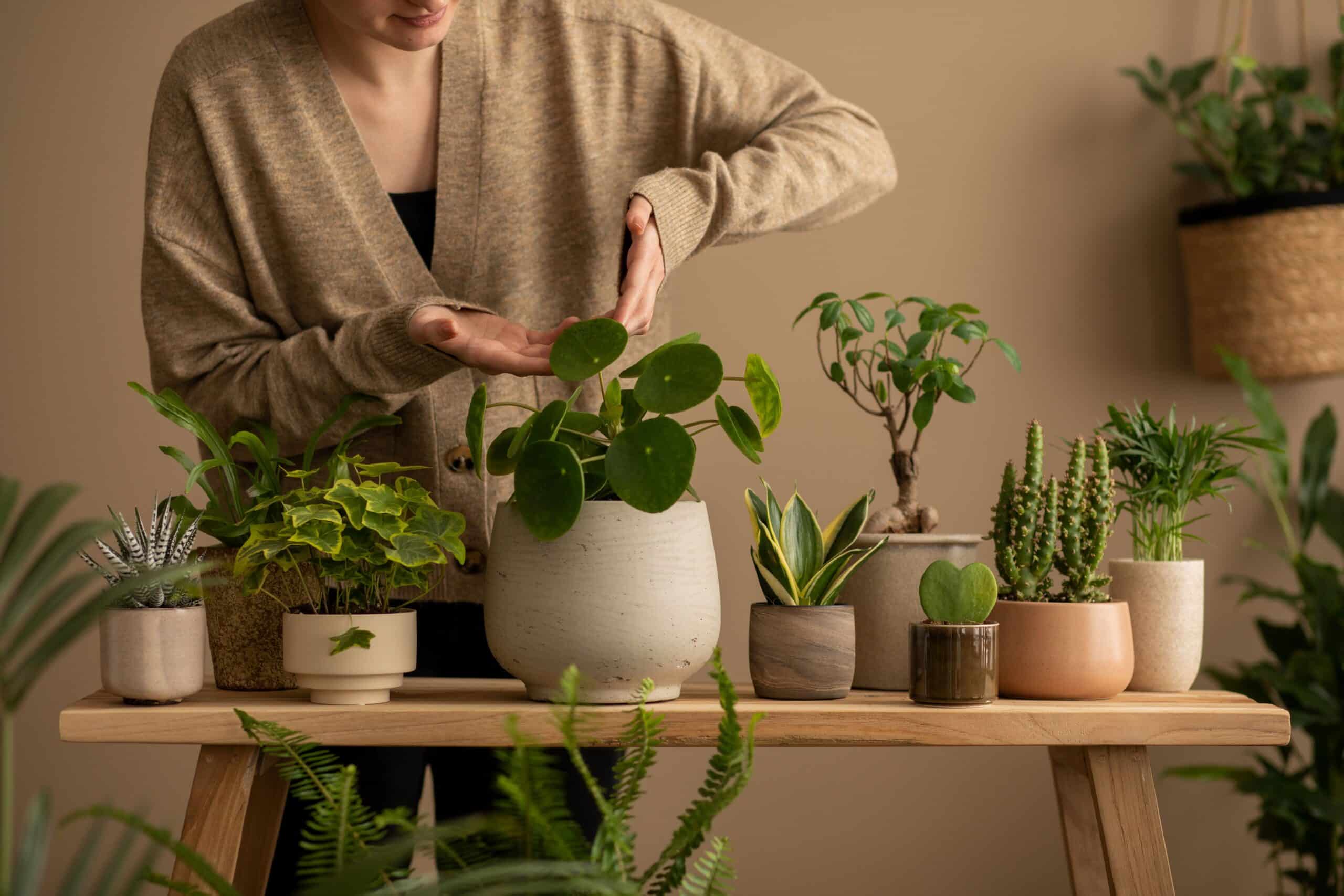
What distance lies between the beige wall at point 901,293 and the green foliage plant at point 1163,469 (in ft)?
3.67

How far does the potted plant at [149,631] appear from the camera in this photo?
847 mm

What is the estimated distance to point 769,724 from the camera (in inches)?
32.9

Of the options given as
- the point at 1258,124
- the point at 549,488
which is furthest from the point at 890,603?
the point at 1258,124

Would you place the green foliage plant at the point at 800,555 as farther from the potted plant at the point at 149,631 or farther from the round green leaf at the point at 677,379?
the potted plant at the point at 149,631

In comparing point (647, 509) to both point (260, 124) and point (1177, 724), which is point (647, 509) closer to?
point (1177, 724)

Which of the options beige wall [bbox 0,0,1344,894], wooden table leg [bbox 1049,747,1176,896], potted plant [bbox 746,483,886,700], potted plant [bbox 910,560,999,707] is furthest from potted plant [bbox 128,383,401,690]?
beige wall [bbox 0,0,1344,894]

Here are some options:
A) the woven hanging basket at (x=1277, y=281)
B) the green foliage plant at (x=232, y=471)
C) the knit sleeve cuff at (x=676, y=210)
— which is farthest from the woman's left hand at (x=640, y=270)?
the woven hanging basket at (x=1277, y=281)

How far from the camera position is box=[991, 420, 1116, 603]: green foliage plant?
3.11ft

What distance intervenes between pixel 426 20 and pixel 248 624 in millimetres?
524

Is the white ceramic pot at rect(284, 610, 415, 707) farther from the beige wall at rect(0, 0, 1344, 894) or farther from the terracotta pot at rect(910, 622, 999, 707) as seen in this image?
the beige wall at rect(0, 0, 1344, 894)

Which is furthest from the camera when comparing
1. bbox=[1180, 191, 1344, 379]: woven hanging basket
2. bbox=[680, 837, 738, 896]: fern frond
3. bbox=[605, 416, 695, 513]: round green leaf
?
bbox=[1180, 191, 1344, 379]: woven hanging basket

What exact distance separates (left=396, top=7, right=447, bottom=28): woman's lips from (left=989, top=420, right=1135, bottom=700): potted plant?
61 centimetres

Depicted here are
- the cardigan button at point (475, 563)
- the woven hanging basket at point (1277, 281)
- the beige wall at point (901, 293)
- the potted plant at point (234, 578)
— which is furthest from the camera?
the beige wall at point (901, 293)

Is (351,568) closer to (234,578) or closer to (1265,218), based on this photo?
(234,578)
